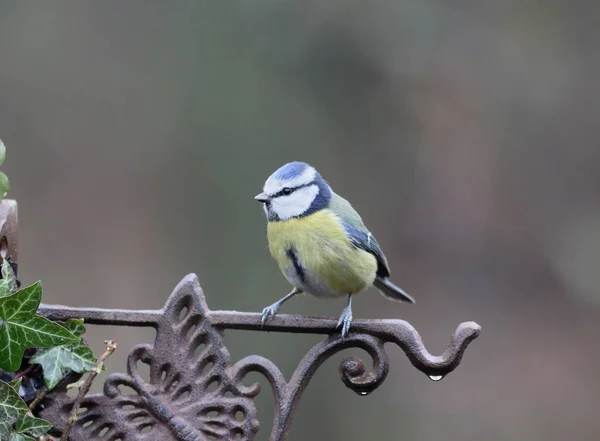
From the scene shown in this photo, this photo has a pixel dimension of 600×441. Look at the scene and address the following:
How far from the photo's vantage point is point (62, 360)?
47.3 inches

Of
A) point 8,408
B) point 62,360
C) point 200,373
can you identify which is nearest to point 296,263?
point 200,373

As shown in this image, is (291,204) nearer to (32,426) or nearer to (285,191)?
(285,191)

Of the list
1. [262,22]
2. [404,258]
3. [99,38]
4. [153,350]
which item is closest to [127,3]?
[99,38]

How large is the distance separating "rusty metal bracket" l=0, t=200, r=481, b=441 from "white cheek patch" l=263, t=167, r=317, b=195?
466 millimetres

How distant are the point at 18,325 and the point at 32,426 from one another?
0.50 ft

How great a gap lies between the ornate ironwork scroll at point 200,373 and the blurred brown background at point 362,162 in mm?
1967

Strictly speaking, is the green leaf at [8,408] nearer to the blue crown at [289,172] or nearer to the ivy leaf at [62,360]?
the ivy leaf at [62,360]

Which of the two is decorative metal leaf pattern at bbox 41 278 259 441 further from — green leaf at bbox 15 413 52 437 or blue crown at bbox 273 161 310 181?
blue crown at bbox 273 161 310 181

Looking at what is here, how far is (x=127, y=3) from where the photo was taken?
3.52 m

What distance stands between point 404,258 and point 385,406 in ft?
2.25

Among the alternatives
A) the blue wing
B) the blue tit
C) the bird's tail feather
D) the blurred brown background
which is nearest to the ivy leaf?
the blue tit

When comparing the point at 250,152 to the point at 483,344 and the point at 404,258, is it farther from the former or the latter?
the point at 483,344

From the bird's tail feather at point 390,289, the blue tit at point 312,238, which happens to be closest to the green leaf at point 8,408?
the blue tit at point 312,238

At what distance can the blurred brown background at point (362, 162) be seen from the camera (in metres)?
3.33
